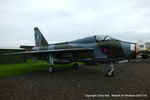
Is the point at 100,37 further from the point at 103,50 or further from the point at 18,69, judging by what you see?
the point at 18,69

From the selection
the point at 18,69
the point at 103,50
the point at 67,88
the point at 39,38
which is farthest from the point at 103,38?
the point at 39,38

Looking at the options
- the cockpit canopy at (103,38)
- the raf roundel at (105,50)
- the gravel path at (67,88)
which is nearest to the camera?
the gravel path at (67,88)

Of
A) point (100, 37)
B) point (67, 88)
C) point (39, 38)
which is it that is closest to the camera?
point (67, 88)

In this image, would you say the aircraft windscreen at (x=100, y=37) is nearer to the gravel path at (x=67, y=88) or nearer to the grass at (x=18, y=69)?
the gravel path at (x=67, y=88)

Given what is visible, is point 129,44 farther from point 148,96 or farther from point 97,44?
point 148,96

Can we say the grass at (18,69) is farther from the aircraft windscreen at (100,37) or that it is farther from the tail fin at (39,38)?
the aircraft windscreen at (100,37)

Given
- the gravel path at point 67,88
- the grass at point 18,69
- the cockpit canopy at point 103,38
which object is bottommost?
the grass at point 18,69

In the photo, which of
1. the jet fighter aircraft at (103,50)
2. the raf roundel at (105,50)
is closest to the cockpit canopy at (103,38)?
the jet fighter aircraft at (103,50)

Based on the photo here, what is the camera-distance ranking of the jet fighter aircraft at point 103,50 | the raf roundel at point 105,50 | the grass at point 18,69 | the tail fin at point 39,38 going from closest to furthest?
the jet fighter aircraft at point 103,50 < the raf roundel at point 105,50 < the grass at point 18,69 < the tail fin at point 39,38

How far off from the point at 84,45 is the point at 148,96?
5581 mm

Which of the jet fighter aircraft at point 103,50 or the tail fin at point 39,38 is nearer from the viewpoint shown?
the jet fighter aircraft at point 103,50

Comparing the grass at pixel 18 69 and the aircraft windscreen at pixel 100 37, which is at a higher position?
the aircraft windscreen at pixel 100 37

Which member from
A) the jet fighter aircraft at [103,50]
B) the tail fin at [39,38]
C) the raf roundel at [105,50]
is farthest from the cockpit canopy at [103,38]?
the tail fin at [39,38]

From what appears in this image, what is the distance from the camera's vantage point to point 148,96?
380 cm
